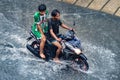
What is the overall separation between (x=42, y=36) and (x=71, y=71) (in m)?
1.27

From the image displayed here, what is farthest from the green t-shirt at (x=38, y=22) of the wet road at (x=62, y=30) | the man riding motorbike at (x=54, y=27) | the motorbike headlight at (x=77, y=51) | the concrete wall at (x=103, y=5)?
the concrete wall at (x=103, y=5)

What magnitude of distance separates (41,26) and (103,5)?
4181 mm

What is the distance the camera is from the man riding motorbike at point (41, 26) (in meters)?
8.97

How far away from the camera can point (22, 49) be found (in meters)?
9.83

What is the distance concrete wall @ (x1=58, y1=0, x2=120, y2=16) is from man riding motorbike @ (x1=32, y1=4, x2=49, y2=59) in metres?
3.90

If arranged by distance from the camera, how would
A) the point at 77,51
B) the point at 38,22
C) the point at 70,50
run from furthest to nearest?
the point at 38,22 < the point at 70,50 < the point at 77,51

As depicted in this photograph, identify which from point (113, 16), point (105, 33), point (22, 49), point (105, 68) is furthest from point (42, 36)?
point (113, 16)

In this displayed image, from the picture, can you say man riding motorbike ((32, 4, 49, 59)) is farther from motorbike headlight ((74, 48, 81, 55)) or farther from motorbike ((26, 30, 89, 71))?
motorbike headlight ((74, 48, 81, 55))

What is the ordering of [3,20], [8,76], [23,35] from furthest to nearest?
[3,20]
[23,35]
[8,76]

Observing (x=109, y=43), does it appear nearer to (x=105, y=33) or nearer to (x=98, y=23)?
(x=105, y=33)

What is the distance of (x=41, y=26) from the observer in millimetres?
9180

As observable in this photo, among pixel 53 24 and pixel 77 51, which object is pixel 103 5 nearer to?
pixel 53 24

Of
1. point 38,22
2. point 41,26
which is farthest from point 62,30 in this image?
point 38,22

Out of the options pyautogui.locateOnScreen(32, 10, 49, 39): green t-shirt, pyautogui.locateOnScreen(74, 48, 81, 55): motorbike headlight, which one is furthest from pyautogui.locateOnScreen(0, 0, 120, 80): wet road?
pyautogui.locateOnScreen(32, 10, 49, 39): green t-shirt
